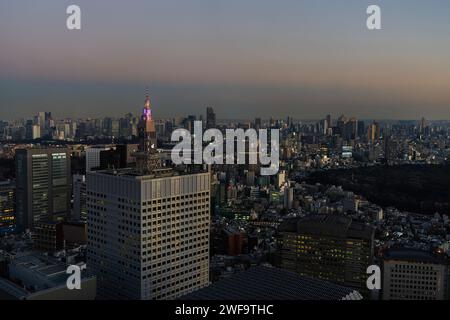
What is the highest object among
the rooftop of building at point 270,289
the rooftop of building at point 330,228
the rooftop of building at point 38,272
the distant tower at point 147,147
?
the distant tower at point 147,147

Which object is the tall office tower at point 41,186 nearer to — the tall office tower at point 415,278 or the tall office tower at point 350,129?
the tall office tower at point 415,278

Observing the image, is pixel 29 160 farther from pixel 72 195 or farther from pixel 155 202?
pixel 155 202

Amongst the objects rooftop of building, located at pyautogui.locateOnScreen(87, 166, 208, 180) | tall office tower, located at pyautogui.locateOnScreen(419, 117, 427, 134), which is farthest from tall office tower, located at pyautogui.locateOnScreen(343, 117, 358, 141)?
rooftop of building, located at pyautogui.locateOnScreen(87, 166, 208, 180)

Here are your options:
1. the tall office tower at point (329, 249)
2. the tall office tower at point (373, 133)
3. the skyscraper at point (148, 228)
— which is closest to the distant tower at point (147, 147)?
the skyscraper at point (148, 228)

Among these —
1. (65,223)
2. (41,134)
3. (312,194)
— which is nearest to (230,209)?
(312,194)

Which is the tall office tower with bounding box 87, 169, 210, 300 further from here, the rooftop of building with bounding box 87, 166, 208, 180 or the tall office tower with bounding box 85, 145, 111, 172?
the tall office tower with bounding box 85, 145, 111, 172
